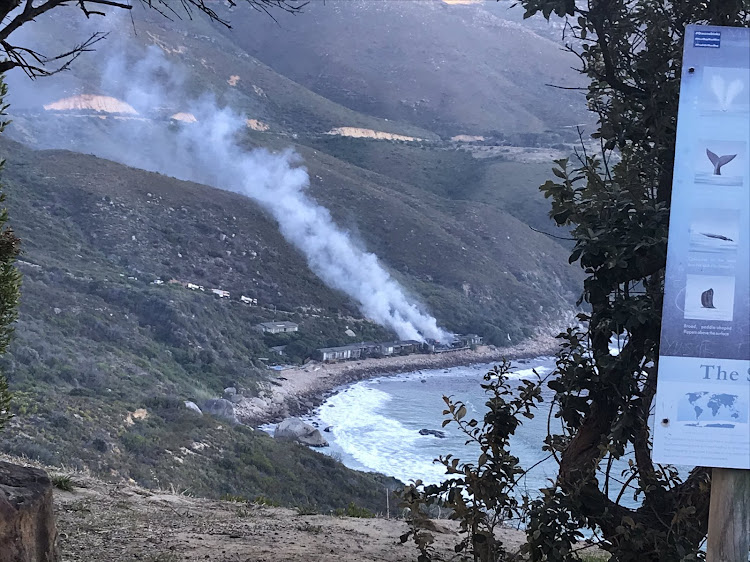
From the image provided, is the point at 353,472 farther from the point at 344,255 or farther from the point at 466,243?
the point at 466,243

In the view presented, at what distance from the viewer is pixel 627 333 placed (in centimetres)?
366

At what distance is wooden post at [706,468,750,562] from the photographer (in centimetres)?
245

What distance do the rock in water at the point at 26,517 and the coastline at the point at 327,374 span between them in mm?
24011

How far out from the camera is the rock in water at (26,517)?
3129mm

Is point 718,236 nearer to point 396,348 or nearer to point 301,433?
point 301,433

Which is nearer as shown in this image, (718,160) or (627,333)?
(718,160)

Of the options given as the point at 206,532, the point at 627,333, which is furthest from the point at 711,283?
the point at 206,532

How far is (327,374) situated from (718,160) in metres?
32.9

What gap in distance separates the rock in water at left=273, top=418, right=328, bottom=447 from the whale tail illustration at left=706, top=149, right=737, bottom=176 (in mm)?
21470

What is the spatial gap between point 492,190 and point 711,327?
5429 cm

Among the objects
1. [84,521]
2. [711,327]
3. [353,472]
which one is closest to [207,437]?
[353,472]

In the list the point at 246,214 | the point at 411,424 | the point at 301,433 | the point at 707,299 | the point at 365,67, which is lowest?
the point at 707,299

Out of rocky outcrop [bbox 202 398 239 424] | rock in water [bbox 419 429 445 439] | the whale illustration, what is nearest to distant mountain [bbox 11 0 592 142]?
rocky outcrop [bbox 202 398 239 424]

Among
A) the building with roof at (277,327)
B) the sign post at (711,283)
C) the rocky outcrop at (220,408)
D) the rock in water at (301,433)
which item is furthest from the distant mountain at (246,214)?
the sign post at (711,283)
